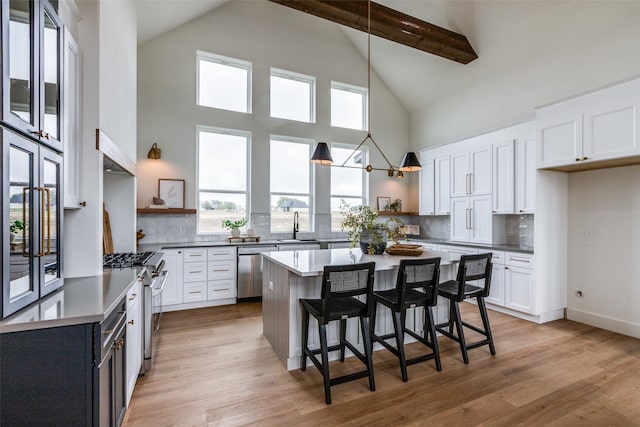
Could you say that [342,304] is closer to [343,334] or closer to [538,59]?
[343,334]

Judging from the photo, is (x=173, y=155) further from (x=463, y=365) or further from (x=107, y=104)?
(x=463, y=365)

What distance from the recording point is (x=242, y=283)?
4.71 m

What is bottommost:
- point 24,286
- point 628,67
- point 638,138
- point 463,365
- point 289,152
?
point 463,365

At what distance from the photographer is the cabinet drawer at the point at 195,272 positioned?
4.37 metres

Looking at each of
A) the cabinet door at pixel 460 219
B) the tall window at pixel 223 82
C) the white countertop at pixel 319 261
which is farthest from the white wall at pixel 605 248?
the tall window at pixel 223 82

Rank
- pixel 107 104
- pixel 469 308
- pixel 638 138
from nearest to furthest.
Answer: pixel 107 104 < pixel 638 138 < pixel 469 308

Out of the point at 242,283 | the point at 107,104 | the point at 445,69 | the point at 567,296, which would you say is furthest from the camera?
the point at 445,69

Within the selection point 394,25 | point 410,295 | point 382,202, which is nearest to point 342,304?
point 410,295

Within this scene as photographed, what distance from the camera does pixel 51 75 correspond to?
5.84ft

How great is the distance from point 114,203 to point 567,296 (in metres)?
5.70

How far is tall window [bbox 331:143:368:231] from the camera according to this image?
614cm

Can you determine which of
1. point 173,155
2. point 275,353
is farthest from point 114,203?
point 275,353

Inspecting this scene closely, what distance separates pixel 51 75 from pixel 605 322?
5.70m

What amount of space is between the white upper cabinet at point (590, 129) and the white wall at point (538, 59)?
1.37 ft
